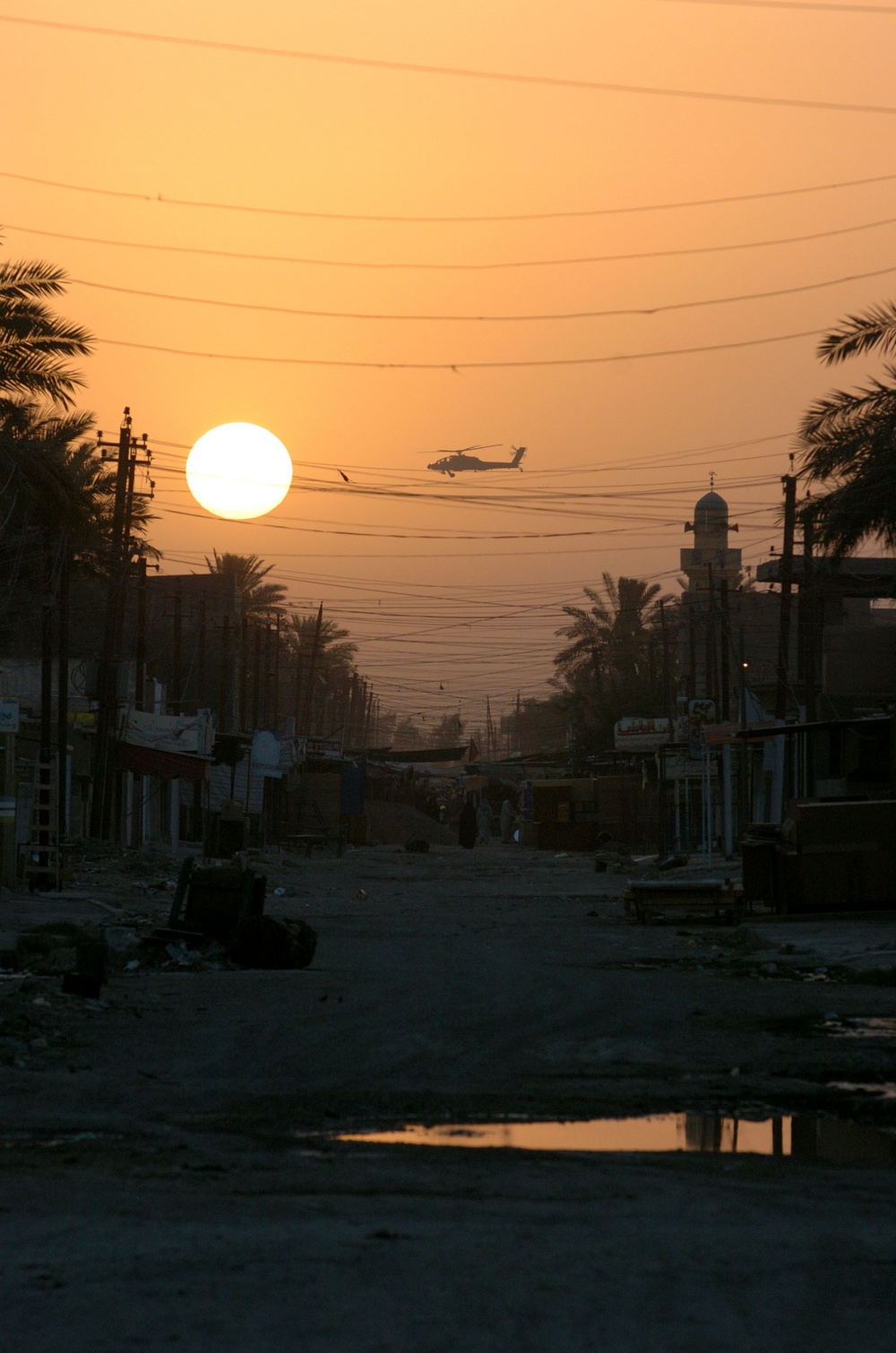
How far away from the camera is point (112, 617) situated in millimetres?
37219

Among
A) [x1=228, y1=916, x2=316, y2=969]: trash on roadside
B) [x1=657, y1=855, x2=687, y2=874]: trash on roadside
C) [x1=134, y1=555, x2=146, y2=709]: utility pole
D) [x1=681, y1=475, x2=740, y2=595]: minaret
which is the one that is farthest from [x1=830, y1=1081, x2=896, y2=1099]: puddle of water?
[x1=681, y1=475, x2=740, y2=595]: minaret

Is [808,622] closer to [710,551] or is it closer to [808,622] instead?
[808,622]

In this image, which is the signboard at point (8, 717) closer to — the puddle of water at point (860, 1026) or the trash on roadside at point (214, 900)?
the trash on roadside at point (214, 900)

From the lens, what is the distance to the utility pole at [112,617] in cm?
3581

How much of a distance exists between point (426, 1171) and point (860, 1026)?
18.6 feet

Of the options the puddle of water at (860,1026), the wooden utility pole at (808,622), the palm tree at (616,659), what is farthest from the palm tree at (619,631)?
the puddle of water at (860,1026)

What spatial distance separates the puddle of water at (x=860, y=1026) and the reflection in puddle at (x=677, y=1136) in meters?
2.93

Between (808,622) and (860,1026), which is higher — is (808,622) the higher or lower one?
the higher one

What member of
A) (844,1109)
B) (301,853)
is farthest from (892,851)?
(301,853)

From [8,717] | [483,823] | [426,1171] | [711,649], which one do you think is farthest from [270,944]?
[483,823]

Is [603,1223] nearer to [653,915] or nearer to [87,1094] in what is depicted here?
[87,1094]

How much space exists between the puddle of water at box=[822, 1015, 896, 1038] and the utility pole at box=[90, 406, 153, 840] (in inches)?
1049

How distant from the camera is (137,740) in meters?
41.3

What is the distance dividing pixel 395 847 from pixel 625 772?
1211 centimetres
